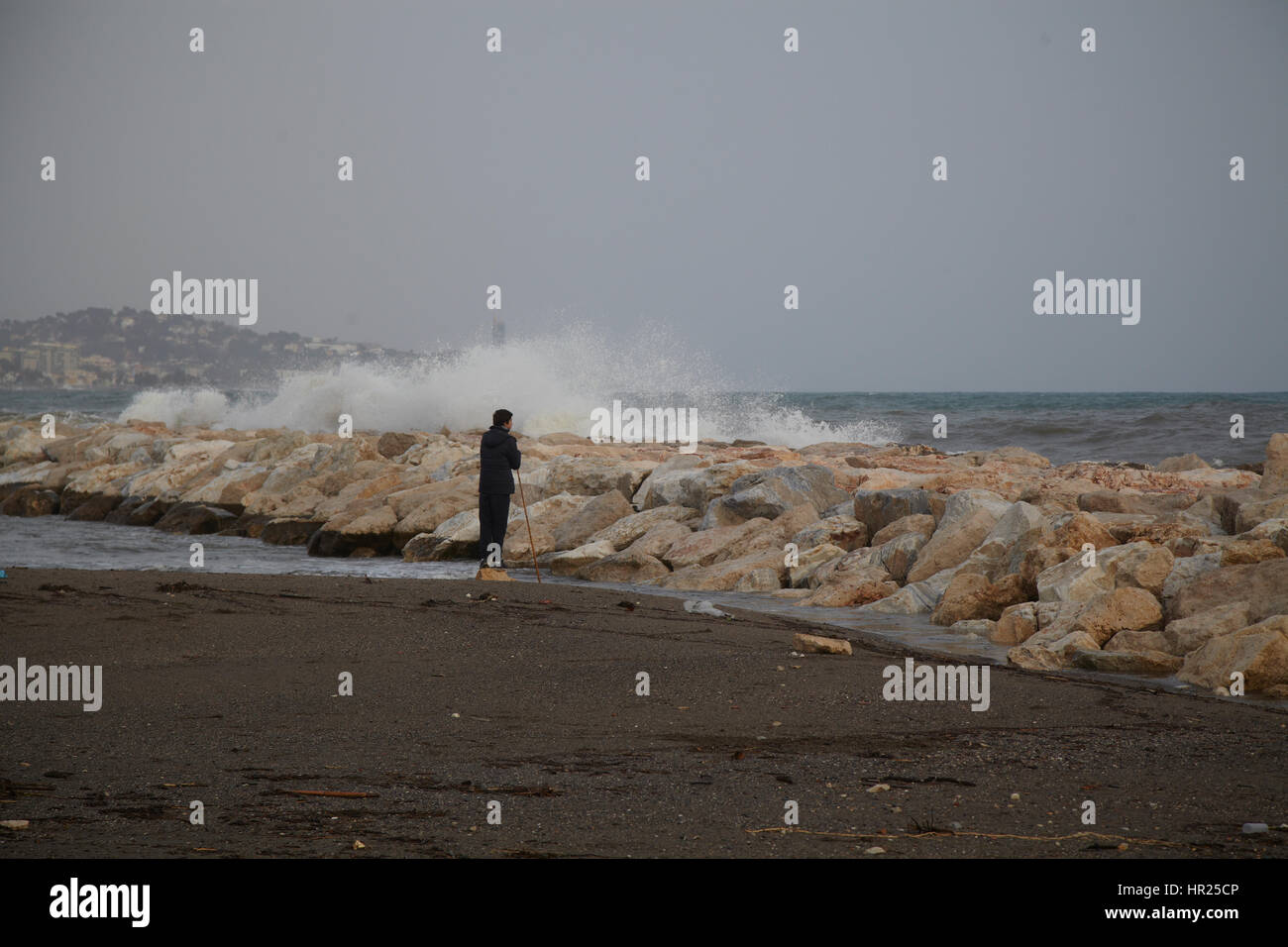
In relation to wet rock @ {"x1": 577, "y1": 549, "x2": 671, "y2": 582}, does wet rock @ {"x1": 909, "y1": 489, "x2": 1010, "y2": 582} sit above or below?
above

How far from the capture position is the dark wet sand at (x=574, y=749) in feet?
14.0

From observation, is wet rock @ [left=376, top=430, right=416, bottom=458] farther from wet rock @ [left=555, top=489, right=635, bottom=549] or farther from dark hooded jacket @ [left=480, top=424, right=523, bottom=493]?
dark hooded jacket @ [left=480, top=424, right=523, bottom=493]

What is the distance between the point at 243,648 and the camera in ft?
27.7

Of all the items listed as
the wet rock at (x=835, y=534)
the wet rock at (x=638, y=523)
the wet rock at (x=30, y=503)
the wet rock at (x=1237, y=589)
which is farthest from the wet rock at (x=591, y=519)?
the wet rock at (x=30, y=503)

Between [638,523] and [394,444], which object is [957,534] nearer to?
[638,523]

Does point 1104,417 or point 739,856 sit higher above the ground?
point 1104,417

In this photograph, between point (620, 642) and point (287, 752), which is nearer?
point (287, 752)

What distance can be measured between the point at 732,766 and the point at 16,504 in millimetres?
23327

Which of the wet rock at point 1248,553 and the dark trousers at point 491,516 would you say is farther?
the dark trousers at point 491,516

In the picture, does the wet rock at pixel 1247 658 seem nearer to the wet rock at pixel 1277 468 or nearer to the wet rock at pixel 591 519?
the wet rock at pixel 1277 468

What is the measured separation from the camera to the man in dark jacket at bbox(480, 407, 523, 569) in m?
12.5

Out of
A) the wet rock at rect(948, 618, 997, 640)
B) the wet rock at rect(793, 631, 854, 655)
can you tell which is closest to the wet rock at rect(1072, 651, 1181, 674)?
the wet rock at rect(948, 618, 997, 640)
